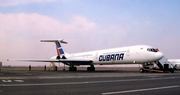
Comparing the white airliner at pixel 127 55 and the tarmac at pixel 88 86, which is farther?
the white airliner at pixel 127 55

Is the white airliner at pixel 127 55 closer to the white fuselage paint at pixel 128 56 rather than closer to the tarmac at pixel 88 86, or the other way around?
the white fuselage paint at pixel 128 56

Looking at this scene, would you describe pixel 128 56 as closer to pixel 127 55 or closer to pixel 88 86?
pixel 127 55

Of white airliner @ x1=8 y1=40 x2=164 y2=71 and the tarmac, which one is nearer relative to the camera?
the tarmac

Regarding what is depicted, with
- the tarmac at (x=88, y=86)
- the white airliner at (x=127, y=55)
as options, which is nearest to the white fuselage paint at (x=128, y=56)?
the white airliner at (x=127, y=55)

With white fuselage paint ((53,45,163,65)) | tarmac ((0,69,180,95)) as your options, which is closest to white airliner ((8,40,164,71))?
white fuselage paint ((53,45,163,65))

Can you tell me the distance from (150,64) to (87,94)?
20.6 metres

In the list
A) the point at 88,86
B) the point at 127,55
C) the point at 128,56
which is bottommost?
the point at 88,86

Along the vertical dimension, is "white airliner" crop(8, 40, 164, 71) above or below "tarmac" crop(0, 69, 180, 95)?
above

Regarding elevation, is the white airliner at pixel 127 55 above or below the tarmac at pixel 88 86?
above

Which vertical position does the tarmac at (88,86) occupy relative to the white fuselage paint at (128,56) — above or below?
below

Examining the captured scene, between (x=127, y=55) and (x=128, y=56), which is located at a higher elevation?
(x=127, y=55)

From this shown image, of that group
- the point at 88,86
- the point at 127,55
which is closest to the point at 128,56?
the point at 127,55

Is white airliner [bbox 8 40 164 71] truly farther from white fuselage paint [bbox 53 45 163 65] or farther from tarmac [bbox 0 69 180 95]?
tarmac [bbox 0 69 180 95]

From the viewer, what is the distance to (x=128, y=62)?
26625 mm
